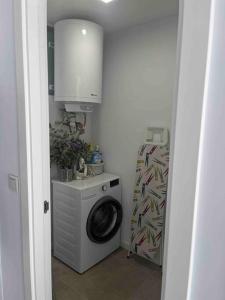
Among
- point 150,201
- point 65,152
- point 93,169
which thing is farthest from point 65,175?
point 150,201

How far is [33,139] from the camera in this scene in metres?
1.15

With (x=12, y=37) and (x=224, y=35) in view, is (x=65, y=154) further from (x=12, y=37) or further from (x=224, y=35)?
(x=224, y=35)

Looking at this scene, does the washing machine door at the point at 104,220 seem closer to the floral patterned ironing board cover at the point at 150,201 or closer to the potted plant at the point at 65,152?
the floral patterned ironing board cover at the point at 150,201

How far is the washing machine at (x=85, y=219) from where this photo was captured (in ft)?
6.76

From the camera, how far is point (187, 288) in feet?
2.40

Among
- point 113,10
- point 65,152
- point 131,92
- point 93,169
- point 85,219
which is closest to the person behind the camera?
point 113,10

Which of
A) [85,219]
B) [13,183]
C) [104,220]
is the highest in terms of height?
[13,183]

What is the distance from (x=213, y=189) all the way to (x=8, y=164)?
109 cm

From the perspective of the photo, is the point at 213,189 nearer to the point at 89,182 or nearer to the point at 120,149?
the point at 89,182

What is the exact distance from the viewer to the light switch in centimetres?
124

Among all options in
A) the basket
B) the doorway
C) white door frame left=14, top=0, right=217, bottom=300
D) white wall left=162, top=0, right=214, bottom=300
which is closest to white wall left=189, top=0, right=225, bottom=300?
white wall left=162, top=0, right=214, bottom=300

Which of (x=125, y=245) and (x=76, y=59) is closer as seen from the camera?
(x=76, y=59)

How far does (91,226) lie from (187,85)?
1.77 m

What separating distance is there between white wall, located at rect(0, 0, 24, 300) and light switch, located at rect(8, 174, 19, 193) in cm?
3
